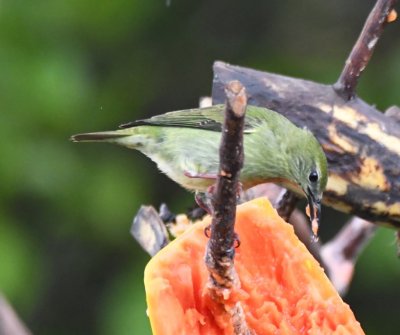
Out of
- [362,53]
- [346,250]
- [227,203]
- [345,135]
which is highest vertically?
[227,203]

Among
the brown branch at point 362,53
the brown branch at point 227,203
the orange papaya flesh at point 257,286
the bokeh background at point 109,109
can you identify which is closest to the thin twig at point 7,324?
the orange papaya flesh at point 257,286

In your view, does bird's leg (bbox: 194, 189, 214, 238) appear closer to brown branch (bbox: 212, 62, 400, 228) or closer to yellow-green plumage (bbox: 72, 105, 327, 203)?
yellow-green plumage (bbox: 72, 105, 327, 203)

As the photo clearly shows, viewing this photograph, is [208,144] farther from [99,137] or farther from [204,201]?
[99,137]

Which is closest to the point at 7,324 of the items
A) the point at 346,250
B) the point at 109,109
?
the point at 346,250

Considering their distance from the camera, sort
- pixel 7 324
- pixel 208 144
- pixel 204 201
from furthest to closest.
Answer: pixel 208 144 → pixel 204 201 → pixel 7 324

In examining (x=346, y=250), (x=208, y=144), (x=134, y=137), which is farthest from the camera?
(x=346, y=250)

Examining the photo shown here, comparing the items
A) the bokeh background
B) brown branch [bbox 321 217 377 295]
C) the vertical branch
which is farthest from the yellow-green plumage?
the bokeh background

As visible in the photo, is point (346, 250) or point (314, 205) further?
point (346, 250)

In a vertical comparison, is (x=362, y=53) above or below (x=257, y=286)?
above
